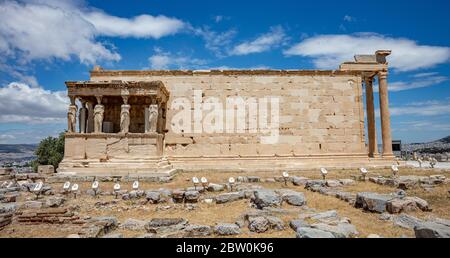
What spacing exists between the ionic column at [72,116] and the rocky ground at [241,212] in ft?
15.0

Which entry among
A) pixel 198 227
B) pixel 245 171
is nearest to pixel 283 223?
pixel 198 227

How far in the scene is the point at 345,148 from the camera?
1970 cm

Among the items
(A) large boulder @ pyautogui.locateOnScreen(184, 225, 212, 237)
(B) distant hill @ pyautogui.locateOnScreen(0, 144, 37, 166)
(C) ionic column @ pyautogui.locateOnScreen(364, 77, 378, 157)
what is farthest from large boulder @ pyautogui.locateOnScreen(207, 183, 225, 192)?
(B) distant hill @ pyautogui.locateOnScreen(0, 144, 37, 166)

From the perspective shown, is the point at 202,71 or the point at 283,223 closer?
the point at 283,223

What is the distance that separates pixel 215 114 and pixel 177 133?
2.69m

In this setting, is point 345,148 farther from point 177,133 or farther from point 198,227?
point 198,227

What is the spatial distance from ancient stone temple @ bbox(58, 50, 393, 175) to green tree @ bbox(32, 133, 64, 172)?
55.7 ft

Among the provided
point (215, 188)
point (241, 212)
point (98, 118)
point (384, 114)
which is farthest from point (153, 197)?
point (384, 114)

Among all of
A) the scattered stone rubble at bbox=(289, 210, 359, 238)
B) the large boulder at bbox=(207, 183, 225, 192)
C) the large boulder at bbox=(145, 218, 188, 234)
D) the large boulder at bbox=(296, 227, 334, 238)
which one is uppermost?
the large boulder at bbox=(296, 227, 334, 238)

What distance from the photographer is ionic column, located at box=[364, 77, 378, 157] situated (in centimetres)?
2089

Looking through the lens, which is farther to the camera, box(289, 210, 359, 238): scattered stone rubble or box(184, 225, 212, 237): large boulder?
box(184, 225, 212, 237): large boulder

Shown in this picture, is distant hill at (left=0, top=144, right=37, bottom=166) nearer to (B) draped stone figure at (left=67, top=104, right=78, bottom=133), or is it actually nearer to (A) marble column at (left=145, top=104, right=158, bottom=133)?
(B) draped stone figure at (left=67, top=104, right=78, bottom=133)

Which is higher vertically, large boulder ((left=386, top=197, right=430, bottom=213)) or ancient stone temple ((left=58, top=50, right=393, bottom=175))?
ancient stone temple ((left=58, top=50, right=393, bottom=175))
